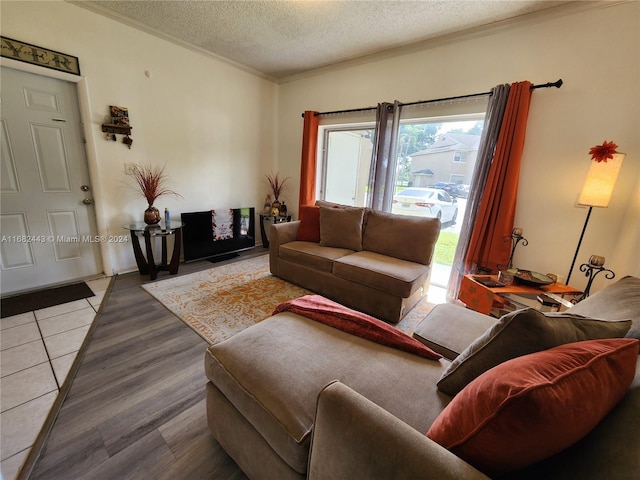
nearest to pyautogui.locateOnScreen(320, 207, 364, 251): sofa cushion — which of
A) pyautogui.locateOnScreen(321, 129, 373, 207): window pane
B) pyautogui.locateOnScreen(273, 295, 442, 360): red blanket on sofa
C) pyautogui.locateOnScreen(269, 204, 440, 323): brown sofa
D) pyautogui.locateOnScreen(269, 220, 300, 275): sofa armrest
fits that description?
pyautogui.locateOnScreen(269, 204, 440, 323): brown sofa

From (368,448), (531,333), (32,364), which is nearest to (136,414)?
(32,364)

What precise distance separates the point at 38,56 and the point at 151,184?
4.32 feet

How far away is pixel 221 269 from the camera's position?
11.1 feet

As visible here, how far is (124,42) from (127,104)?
0.61m

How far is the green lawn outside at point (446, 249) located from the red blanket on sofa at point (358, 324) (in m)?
2.10

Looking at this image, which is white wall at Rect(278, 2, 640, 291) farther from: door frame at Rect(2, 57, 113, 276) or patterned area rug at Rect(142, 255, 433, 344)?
door frame at Rect(2, 57, 113, 276)

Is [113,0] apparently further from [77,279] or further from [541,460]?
[541,460]

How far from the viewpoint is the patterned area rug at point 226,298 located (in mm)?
2205

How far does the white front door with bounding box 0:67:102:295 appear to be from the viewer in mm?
2320

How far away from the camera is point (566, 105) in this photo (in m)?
2.25

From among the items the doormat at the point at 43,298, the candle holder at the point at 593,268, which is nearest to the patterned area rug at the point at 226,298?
the doormat at the point at 43,298

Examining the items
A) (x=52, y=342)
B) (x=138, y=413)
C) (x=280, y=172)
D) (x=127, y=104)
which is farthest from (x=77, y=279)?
(x=280, y=172)

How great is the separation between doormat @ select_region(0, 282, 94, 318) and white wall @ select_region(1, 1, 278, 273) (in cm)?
42

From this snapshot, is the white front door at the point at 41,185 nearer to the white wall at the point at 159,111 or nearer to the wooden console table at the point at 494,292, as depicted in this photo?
the white wall at the point at 159,111
